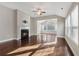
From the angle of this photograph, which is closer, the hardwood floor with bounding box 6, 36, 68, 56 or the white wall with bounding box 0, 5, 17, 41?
the hardwood floor with bounding box 6, 36, 68, 56

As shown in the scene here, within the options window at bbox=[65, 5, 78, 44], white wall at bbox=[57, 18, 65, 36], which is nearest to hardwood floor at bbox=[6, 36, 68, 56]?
window at bbox=[65, 5, 78, 44]

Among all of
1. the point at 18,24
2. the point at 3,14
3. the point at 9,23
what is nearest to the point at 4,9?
the point at 3,14

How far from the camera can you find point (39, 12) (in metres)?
9.24

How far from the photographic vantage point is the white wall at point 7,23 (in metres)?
8.02

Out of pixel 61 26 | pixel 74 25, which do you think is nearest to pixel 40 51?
pixel 74 25

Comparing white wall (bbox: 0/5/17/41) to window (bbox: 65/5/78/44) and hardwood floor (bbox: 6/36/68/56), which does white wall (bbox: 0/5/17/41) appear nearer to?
hardwood floor (bbox: 6/36/68/56)

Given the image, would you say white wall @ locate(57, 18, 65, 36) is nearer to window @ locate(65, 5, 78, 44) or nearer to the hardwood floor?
window @ locate(65, 5, 78, 44)

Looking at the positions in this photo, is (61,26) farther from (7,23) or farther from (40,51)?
(40,51)

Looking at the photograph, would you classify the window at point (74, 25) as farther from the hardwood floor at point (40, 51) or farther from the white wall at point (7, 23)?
the white wall at point (7, 23)

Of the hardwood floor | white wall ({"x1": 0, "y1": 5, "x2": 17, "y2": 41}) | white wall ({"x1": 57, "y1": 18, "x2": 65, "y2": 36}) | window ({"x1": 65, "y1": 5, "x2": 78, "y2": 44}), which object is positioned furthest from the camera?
white wall ({"x1": 57, "y1": 18, "x2": 65, "y2": 36})

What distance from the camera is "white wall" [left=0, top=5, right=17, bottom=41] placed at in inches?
316

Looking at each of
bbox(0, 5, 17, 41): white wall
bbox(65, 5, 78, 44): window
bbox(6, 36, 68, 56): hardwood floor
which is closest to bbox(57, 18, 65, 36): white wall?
bbox(0, 5, 17, 41): white wall

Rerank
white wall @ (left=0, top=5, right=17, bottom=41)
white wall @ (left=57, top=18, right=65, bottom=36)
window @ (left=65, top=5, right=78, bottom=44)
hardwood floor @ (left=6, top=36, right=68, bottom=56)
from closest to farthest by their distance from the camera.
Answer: window @ (left=65, top=5, right=78, bottom=44), hardwood floor @ (left=6, top=36, right=68, bottom=56), white wall @ (left=0, top=5, right=17, bottom=41), white wall @ (left=57, top=18, right=65, bottom=36)

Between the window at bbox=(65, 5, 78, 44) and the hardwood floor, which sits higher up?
the window at bbox=(65, 5, 78, 44)
